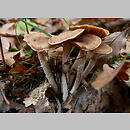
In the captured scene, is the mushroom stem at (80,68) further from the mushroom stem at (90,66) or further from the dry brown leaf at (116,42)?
the dry brown leaf at (116,42)

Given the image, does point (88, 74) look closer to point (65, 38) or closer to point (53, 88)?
point (53, 88)

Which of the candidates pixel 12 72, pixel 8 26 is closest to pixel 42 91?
pixel 12 72

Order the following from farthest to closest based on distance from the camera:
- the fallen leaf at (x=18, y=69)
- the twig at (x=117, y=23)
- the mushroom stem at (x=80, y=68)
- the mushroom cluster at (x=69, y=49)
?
the twig at (x=117, y=23) → the fallen leaf at (x=18, y=69) → the mushroom stem at (x=80, y=68) → the mushroom cluster at (x=69, y=49)

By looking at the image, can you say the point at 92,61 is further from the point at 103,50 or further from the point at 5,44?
the point at 5,44

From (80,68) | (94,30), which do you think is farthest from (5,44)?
(94,30)

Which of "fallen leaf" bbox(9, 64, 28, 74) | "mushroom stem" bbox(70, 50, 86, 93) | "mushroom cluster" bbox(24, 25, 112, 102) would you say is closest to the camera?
"mushroom cluster" bbox(24, 25, 112, 102)

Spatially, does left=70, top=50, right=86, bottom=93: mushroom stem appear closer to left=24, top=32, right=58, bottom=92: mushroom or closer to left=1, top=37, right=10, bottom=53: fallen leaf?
left=24, top=32, right=58, bottom=92: mushroom

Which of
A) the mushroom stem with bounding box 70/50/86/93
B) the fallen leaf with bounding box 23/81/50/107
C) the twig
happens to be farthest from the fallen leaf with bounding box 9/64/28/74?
the twig

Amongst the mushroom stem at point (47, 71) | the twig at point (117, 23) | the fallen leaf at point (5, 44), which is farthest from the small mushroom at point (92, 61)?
the fallen leaf at point (5, 44)
